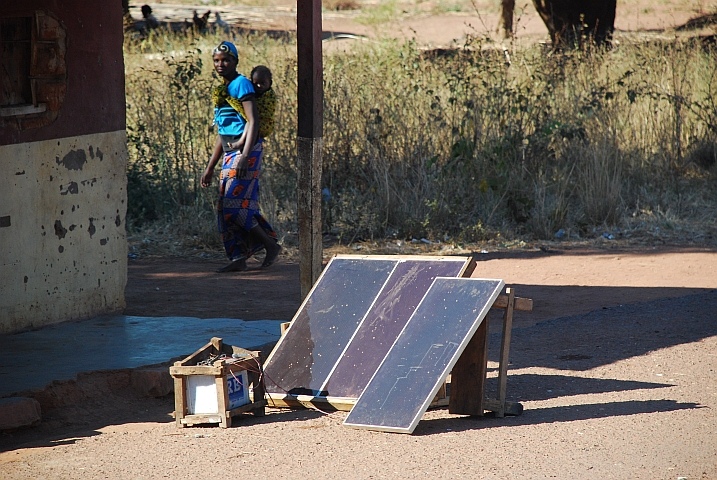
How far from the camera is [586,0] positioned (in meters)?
15.6

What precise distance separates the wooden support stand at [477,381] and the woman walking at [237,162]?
342 centimetres

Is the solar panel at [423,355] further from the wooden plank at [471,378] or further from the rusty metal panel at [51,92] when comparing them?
the rusty metal panel at [51,92]

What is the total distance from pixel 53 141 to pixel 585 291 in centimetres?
437

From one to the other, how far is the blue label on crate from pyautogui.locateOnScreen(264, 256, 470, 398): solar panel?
267 millimetres

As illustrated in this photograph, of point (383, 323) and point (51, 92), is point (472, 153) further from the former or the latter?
point (383, 323)

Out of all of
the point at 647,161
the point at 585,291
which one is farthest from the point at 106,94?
the point at 647,161

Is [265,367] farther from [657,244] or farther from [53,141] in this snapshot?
[657,244]

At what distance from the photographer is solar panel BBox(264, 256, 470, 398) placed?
4.66m

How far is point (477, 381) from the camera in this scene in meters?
4.44

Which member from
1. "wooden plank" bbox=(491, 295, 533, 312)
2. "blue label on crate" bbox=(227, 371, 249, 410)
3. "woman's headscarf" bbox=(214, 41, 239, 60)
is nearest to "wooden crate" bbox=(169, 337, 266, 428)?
"blue label on crate" bbox=(227, 371, 249, 410)

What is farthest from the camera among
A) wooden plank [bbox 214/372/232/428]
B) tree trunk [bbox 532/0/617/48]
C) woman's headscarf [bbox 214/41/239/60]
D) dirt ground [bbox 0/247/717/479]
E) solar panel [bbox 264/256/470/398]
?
tree trunk [bbox 532/0/617/48]

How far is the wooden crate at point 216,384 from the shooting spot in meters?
4.31

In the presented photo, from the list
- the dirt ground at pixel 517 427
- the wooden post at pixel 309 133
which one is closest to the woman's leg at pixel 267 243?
the dirt ground at pixel 517 427

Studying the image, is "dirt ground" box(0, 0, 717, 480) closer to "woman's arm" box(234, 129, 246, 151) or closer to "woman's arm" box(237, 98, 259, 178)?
"woman's arm" box(237, 98, 259, 178)
